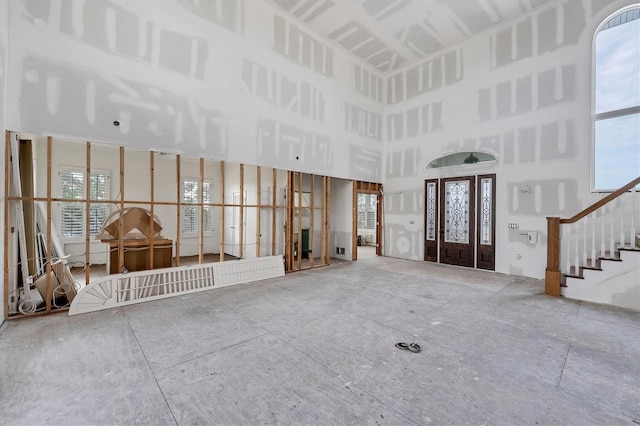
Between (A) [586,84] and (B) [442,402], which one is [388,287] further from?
(A) [586,84]

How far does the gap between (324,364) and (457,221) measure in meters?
6.10

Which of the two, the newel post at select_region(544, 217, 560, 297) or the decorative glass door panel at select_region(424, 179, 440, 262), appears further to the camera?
the decorative glass door panel at select_region(424, 179, 440, 262)

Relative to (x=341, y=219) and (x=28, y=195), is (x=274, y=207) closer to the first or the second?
(x=341, y=219)

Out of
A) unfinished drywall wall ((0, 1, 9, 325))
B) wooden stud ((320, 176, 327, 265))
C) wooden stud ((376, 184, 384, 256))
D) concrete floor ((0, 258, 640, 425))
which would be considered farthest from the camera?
wooden stud ((376, 184, 384, 256))

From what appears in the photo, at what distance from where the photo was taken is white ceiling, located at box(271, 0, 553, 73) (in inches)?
238

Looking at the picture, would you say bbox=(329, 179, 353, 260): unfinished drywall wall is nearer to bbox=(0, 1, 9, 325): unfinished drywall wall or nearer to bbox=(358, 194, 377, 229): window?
bbox=(358, 194, 377, 229): window

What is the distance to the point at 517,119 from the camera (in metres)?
6.39

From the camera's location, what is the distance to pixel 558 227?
4.82 meters

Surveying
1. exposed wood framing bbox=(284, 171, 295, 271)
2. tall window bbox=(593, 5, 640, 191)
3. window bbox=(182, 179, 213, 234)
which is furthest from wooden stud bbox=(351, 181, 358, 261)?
tall window bbox=(593, 5, 640, 191)

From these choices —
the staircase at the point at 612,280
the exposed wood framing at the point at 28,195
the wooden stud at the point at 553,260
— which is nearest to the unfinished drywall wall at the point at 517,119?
the wooden stud at the point at 553,260

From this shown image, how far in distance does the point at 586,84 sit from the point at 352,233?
6.10 m

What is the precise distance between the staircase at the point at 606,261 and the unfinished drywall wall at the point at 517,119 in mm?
555

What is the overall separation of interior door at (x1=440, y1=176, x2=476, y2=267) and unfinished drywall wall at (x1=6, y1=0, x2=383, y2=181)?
2924 mm

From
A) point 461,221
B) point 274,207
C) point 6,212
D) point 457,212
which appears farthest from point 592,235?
point 6,212
